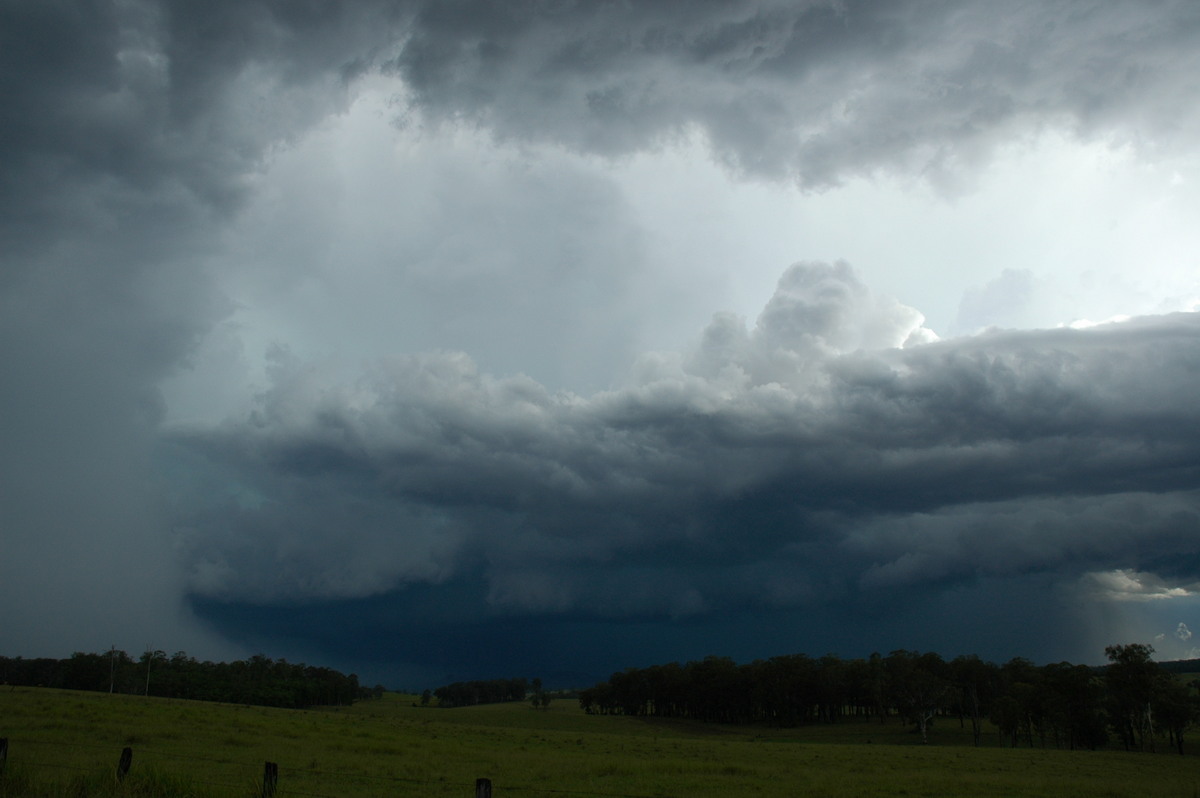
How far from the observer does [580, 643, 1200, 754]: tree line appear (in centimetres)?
9506

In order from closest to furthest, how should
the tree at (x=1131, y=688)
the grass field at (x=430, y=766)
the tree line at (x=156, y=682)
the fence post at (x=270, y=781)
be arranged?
the fence post at (x=270, y=781) → the grass field at (x=430, y=766) → the tree at (x=1131, y=688) → the tree line at (x=156, y=682)

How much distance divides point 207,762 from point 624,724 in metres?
104

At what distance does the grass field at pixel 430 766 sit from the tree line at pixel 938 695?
3432 centimetres

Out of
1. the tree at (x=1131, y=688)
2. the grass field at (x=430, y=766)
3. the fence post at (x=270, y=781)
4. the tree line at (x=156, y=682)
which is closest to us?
the fence post at (x=270, y=781)

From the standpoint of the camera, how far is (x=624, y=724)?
410ft

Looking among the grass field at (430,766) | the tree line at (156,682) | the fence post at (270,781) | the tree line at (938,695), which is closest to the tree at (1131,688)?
the tree line at (938,695)

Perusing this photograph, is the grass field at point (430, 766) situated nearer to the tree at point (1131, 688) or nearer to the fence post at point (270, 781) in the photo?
the fence post at point (270, 781)

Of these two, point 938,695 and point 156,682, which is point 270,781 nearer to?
point 938,695

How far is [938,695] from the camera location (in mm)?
106812

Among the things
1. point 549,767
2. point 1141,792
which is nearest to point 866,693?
point 1141,792

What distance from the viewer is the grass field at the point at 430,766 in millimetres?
22406

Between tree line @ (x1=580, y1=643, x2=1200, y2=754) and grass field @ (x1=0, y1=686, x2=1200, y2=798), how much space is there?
113ft

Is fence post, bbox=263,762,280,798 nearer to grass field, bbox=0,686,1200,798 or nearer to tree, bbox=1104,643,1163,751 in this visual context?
grass field, bbox=0,686,1200,798

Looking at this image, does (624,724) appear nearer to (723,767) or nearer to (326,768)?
(723,767)
